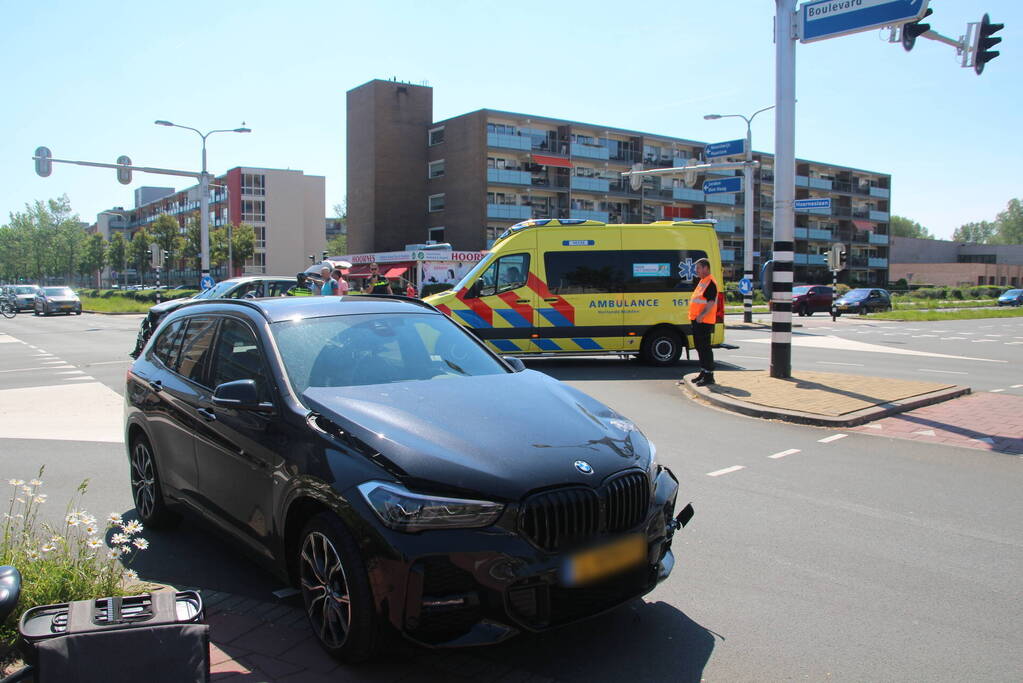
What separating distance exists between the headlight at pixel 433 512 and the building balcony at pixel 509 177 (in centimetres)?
5775

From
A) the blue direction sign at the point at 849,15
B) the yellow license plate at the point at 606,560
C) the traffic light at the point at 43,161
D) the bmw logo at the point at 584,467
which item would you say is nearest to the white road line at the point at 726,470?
the yellow license plate at the point at 606,560

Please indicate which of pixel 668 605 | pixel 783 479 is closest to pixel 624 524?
pixel 668 605

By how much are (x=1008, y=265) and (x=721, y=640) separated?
11836 centimetres

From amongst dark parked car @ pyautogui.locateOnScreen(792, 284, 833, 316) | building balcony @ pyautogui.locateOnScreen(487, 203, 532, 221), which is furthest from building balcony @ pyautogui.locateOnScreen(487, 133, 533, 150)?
dark parked car @ pyautogui.locateOnScreen(792, 284, 833, 316)

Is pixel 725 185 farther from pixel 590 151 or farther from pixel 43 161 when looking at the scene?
pixel 590 151

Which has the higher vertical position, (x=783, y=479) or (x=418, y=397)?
(x=418, y=397)

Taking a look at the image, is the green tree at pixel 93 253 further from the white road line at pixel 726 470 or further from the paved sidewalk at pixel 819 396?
the white road line at pixel 726 470

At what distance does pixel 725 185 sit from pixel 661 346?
13132mm

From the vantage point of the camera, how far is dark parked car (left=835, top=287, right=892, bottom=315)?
134ft

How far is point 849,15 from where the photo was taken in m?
10.2

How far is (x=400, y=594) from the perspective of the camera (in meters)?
2.86

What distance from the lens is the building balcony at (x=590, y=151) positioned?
6306cm

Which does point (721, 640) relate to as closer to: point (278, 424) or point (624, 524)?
point (624, 524)

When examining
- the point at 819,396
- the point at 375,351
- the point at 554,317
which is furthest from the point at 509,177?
the point at 375,351
